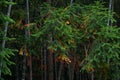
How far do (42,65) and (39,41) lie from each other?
3454 millimetres

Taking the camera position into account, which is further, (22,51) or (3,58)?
(22,51)

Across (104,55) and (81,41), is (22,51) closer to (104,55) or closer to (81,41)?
(81,41)

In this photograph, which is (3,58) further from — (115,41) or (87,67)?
(115,41)

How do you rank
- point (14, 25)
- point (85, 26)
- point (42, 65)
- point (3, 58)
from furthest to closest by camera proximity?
point (42, 65) → point (14, 25) → point (85, 26) → point (3, 58)

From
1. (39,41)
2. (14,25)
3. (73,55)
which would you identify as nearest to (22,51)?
(39,41)

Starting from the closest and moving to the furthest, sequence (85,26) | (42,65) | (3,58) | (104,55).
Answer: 1. (3,58)
2. (104,55)
3. (85,26)
4. (42,65)

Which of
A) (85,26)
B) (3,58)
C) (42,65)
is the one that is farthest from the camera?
(42,65)

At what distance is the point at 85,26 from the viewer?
1020 centimetres

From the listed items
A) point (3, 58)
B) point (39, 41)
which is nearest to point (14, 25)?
point (39, 41)

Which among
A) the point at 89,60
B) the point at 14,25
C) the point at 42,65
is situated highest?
the point at 14,25

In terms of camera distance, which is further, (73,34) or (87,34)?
(87,34)

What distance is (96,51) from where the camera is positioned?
9.62 meters

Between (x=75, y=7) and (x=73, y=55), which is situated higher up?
(x=75, y=7)

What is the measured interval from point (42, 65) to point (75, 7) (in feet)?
12.9
